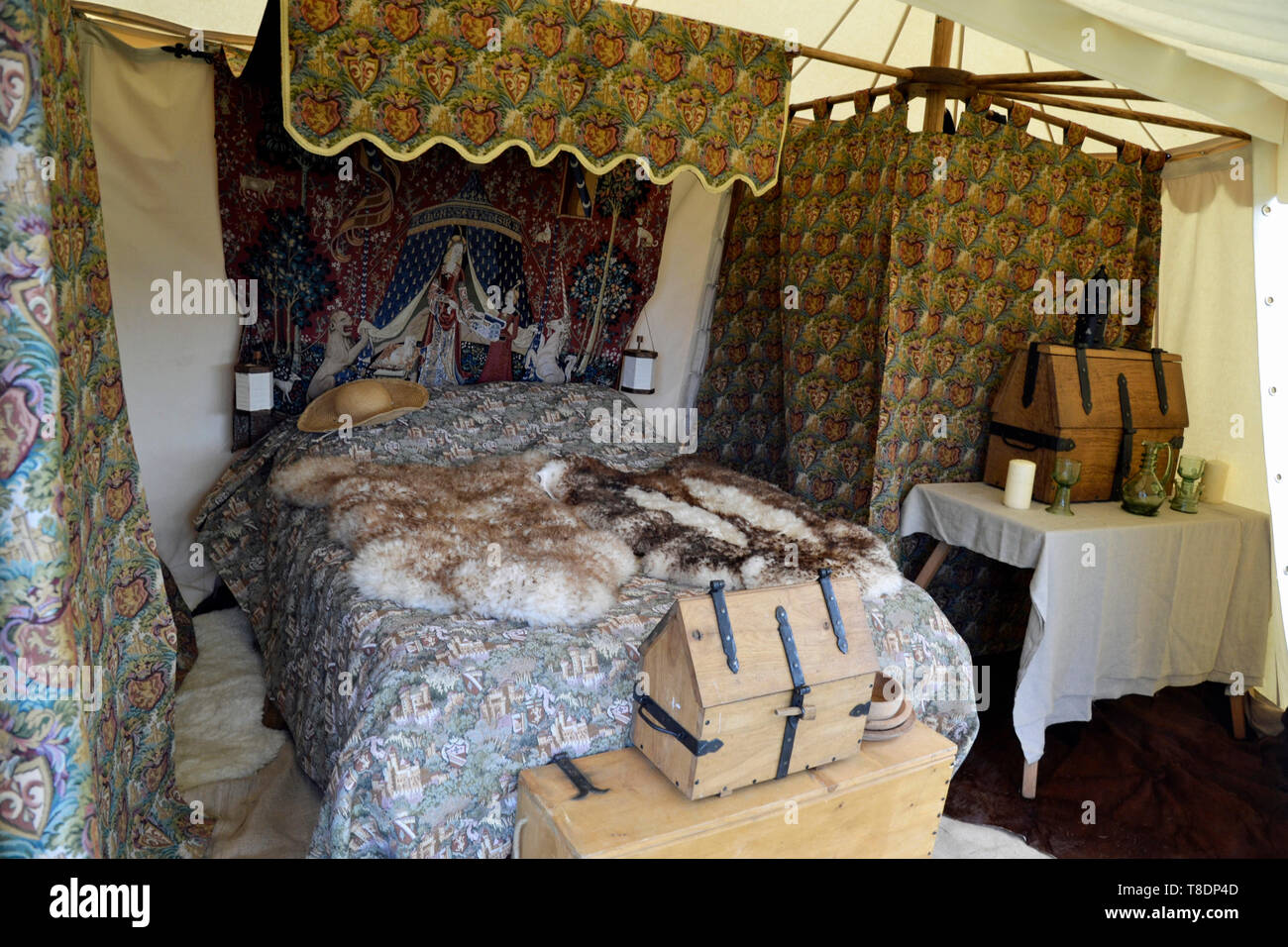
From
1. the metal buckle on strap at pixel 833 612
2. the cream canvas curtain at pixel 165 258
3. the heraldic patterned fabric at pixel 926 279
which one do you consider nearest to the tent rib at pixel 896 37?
the heraldic patterned fabric at pixel 926 279

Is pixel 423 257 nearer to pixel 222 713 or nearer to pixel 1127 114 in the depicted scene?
pixel 222 713

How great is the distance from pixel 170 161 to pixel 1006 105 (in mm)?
3276

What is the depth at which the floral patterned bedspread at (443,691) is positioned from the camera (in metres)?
1.76

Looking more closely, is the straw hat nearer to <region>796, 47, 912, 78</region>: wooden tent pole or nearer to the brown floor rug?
<region>796, 47, 912, 78</region>: wooden tent pole

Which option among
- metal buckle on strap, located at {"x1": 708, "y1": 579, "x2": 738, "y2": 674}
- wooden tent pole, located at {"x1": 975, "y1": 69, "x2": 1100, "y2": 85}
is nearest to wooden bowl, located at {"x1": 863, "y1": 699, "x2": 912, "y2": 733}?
metal buckle on strap, located at {"x1": 708, "y1": 579, "x2": 738, "y2": 674}

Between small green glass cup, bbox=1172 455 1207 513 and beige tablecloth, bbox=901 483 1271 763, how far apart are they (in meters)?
0.05

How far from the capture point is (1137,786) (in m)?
2.96

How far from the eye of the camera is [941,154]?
3293 mm

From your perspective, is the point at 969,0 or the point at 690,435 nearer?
the point at 969,0

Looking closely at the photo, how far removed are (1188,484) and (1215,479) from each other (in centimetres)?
29

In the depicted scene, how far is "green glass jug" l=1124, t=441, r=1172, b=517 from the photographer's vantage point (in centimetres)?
313

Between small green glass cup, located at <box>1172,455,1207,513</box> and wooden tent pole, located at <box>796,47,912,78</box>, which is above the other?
wooden tent pole, located at <box>796,47,912,78</box>
